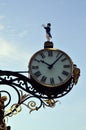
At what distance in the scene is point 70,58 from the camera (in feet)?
28.8

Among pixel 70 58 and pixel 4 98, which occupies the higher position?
pixel 70 58

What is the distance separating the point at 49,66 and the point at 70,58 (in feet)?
1.16

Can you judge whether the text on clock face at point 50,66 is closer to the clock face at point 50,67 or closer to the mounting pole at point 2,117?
the clock face at point 50,67

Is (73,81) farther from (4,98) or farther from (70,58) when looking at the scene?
(4,98)

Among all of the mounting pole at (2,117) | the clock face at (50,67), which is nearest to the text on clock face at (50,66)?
the clock face at (50,67)

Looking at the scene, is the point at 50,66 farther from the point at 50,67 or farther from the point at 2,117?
the point at 2,117

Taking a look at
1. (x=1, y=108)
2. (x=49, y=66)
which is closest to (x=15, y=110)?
(x=1, y=108)

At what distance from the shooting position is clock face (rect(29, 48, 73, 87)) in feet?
28.5

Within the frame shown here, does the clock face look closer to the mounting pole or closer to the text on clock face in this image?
the text on clock face

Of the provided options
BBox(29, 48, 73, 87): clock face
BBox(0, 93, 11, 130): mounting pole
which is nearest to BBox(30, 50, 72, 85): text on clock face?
BBox(29, 48, 73, 87): clock face

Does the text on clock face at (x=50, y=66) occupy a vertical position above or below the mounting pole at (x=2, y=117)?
above

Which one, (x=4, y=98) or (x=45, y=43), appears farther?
(x=45, y=43)

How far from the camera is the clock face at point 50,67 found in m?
8.68

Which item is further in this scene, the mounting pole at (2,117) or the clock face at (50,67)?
the clock face at (50,67)
